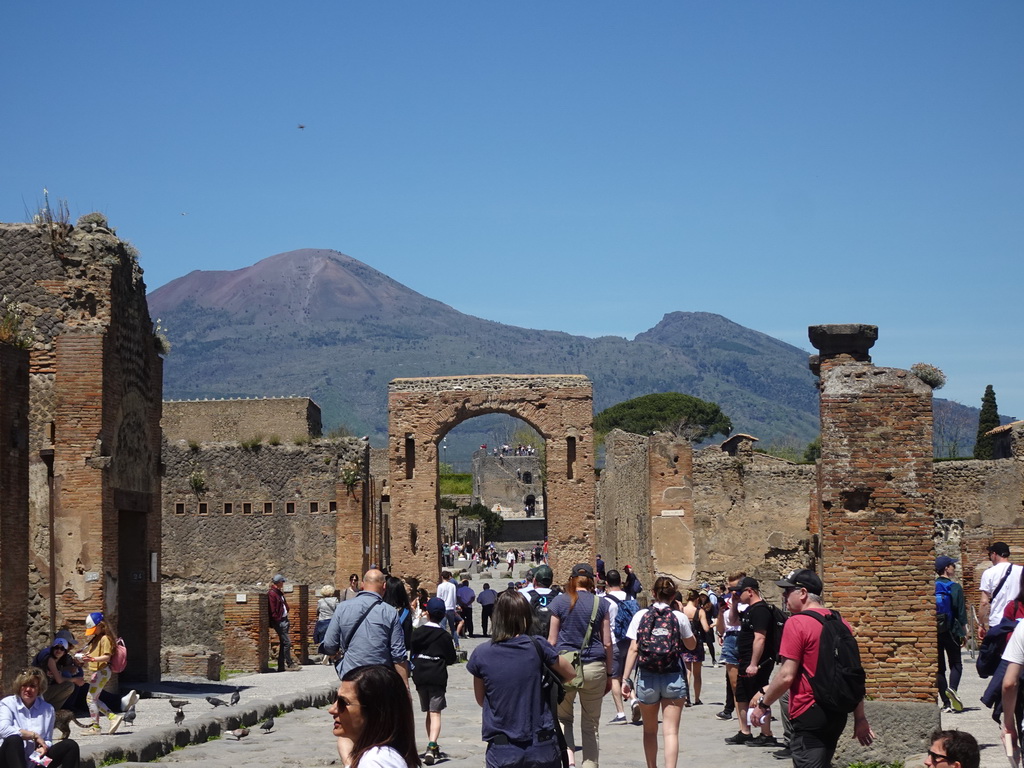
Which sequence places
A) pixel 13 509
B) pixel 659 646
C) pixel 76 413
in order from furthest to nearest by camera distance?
pixel 76 413, pixel 13 509, pixel 659 646

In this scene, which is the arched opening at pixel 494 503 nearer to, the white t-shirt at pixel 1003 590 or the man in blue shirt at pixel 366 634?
the white t-shirt at pixel 1003 590

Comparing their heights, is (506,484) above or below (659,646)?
above

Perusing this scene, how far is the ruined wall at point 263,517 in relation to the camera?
26953 millimetres

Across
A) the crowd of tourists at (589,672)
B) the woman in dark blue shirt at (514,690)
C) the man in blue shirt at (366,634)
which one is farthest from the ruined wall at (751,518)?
the woman in dark blue shirt at (514,690)

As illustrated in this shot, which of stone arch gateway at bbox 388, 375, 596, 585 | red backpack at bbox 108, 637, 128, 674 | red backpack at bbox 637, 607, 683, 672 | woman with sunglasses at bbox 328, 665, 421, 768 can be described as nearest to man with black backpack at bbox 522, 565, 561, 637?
red backpack at bbox 637, 607, 683, 672

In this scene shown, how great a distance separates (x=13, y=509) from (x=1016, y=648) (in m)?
8.76

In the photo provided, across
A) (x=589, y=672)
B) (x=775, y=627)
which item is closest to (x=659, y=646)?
(x=589, y=672)

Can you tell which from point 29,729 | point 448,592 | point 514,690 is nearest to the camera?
point 514,690

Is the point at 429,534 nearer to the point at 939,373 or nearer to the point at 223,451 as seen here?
the point at 223,451

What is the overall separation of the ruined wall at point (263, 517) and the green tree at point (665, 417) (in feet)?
283

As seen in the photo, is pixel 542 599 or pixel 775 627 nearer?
pixel 775 627

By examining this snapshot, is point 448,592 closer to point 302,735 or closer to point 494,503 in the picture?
point 302,735

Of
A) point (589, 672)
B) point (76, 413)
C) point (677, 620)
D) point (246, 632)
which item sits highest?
point (76, 413)

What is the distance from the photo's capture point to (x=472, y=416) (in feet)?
110
